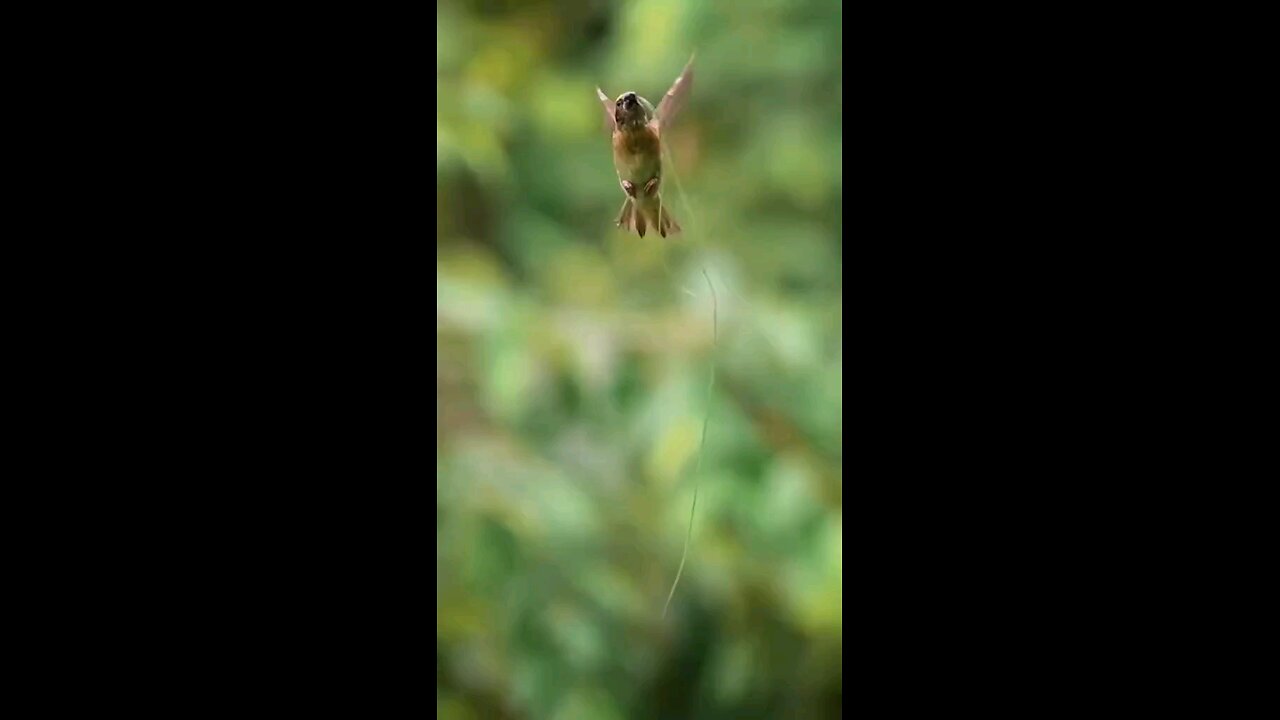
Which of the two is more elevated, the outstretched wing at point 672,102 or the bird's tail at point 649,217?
the outstretched wing at point 672,102

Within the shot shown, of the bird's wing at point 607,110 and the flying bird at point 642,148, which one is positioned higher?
the bird's wing at point 607,110

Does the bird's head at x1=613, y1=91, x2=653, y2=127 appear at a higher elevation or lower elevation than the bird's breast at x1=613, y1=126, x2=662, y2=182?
higher

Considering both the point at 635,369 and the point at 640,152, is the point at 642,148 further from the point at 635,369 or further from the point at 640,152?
the point at 635,369

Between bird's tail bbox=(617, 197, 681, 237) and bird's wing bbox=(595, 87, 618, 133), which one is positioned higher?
bird's wing bbox=(595, 87, 618, 133)

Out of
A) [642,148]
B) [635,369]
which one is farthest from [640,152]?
[635,369]

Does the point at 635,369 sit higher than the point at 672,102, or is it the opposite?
the point at 672,102
